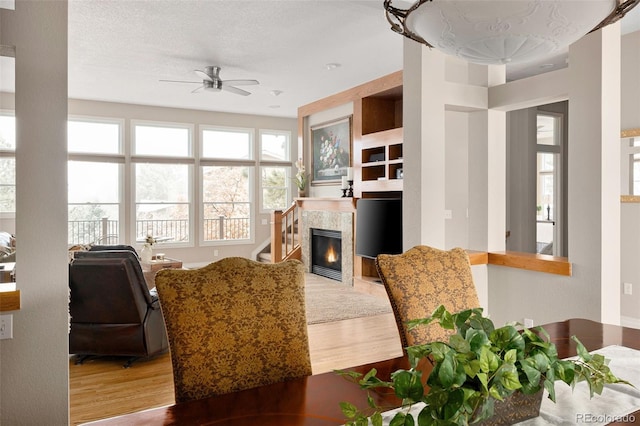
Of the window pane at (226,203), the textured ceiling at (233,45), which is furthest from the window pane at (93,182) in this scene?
the window pane at (226,203)

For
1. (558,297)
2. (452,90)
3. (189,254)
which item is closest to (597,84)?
(452,90)

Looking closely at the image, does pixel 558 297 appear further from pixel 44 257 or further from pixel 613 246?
pixel 44 257

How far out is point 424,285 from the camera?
6.71 feet

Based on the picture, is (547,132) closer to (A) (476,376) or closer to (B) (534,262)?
(B) (534,262)

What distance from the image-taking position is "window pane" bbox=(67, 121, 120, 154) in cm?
798

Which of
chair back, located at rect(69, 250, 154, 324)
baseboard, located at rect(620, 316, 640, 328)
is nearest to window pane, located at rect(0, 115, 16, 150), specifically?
chair back, located at rect(69, 250, 154, 324)

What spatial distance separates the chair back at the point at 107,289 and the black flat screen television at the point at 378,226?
11.0 feet

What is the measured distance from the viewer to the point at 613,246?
3.23 m

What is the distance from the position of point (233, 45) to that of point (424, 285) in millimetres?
4020

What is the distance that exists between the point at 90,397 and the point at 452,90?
3.47 metres

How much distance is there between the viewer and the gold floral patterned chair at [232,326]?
1555 mm

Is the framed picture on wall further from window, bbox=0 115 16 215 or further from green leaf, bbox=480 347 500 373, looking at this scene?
green leaf, bbox=480 347 500 373

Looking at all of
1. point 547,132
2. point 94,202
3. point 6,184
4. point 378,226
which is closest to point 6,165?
point 6,184

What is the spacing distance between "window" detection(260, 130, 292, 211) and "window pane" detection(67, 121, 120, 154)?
2756 millimetres
